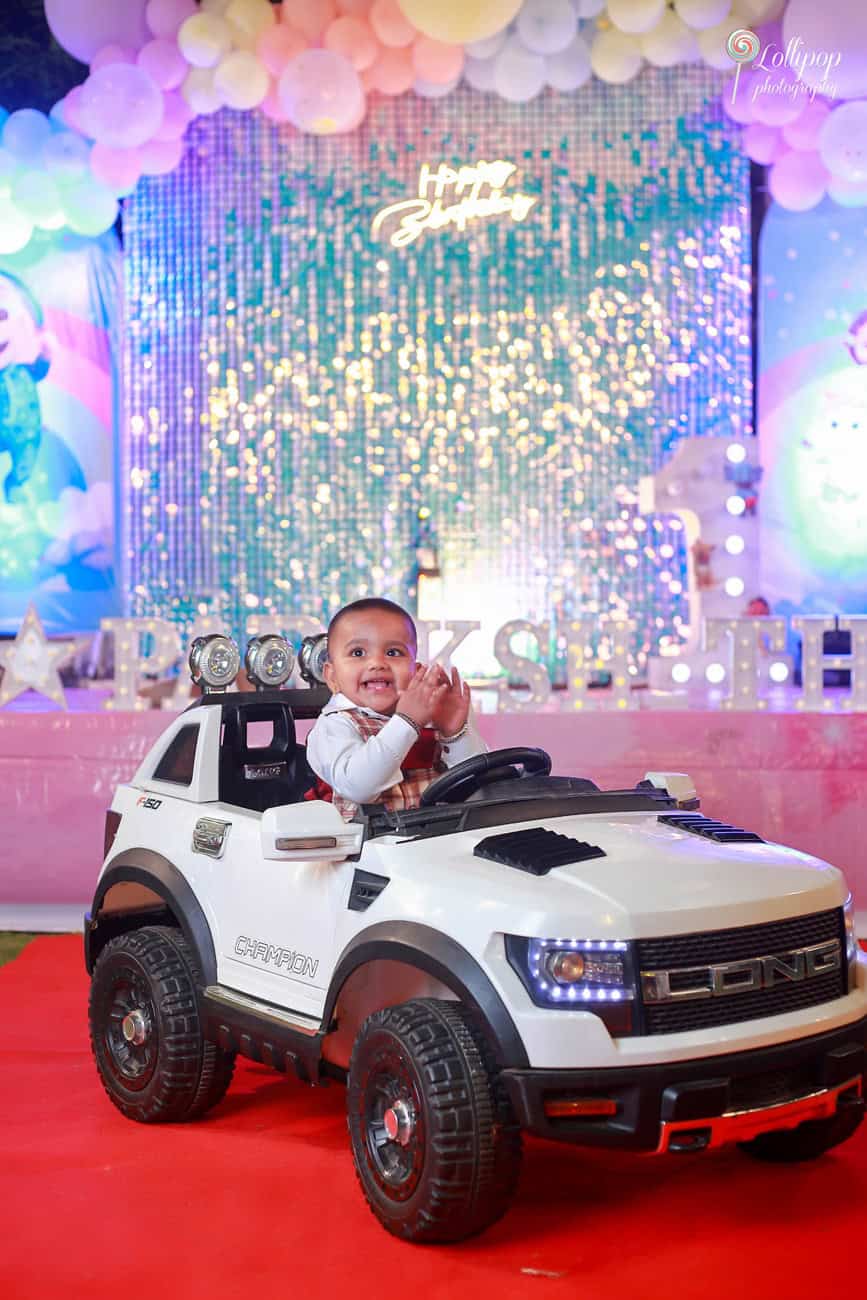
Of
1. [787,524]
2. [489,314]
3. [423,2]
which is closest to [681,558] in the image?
[787,524]

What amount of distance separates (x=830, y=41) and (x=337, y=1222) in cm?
731

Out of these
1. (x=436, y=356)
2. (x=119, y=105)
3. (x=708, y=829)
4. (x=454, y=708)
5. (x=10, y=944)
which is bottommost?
(x=10, y=944)

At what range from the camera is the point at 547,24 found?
8.95 m

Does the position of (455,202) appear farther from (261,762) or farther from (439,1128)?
(439,1128)

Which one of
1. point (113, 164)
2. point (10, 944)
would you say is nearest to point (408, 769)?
point (10, 944)

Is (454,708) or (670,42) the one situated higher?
(670,42)

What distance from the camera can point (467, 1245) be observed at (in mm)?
2479

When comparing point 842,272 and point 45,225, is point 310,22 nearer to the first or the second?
point 45,225

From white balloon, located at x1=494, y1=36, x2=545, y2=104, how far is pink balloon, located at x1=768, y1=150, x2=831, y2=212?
1700mm

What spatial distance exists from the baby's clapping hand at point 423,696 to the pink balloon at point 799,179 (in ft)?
24.6

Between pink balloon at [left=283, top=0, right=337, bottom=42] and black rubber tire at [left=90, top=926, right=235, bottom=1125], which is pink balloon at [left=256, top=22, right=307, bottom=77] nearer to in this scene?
pink balloon at [left=283, top=0, right=337, bottom=42]

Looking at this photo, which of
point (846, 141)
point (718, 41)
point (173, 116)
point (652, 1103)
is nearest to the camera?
point (652, 1103)

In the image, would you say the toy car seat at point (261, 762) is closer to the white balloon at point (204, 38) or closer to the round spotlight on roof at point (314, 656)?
the round spotlight on roof at point (314, 656)

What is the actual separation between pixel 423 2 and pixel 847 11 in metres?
2.42
